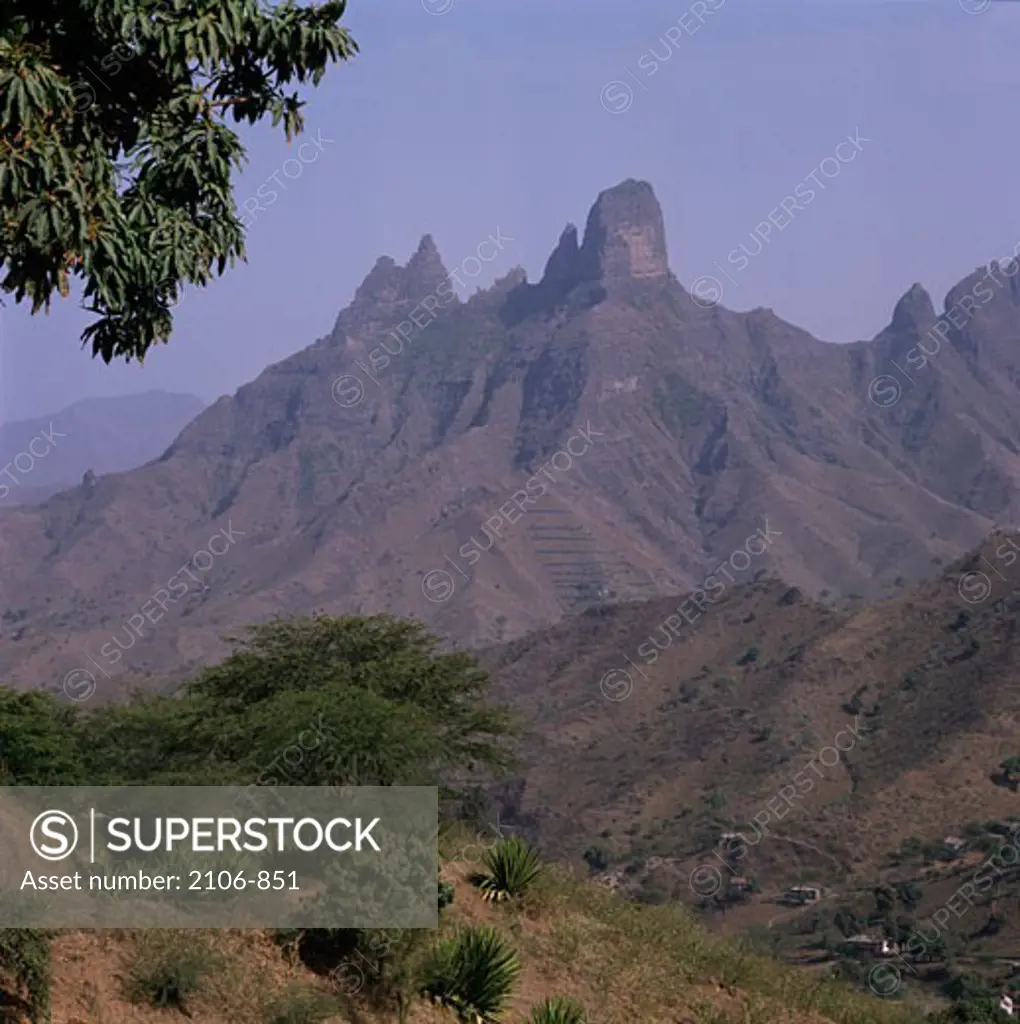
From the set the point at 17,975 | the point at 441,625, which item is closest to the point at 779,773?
the point at 17,975

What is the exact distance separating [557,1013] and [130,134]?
7.98m

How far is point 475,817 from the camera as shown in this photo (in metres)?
22.0

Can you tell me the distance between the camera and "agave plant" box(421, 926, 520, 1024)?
1363 cm

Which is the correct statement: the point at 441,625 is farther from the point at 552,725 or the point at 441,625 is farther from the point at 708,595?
the point at 552,725

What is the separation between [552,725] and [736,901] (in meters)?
40.2

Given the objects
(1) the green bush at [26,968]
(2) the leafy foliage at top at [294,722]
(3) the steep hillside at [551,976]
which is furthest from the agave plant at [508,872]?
(1) the green bush at [26,968]

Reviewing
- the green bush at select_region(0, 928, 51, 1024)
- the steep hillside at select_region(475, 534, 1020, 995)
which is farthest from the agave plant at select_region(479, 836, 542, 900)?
the steep hillside at select_region(475, 534, 1020, 995)

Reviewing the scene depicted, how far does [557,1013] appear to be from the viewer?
1299cm

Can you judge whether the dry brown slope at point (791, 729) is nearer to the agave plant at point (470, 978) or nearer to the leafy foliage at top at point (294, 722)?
the leafy foliage at top at point (294, 722)

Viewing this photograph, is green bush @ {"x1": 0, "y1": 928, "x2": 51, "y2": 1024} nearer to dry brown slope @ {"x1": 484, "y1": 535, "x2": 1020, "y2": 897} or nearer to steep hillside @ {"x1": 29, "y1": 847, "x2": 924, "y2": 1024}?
steep hillside @ {"x1": 29, "y1": 847, "x2": 924, "y2": 1024}

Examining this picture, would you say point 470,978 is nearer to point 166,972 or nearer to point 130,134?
point 166,972

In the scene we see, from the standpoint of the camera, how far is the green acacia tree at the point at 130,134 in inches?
344

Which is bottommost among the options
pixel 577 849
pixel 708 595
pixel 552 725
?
pixel 577 849

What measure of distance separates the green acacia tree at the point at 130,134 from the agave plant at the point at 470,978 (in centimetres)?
651
